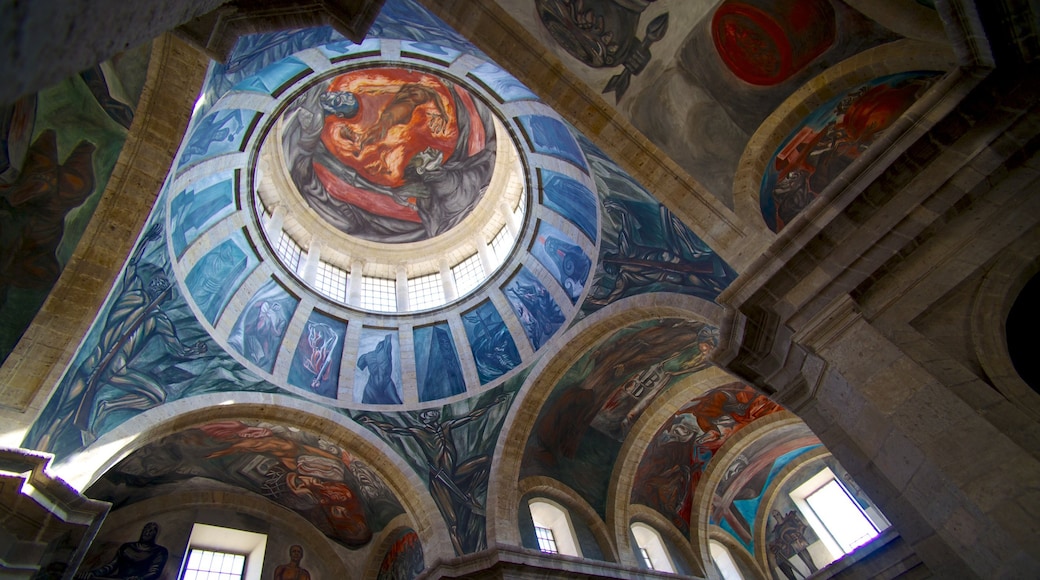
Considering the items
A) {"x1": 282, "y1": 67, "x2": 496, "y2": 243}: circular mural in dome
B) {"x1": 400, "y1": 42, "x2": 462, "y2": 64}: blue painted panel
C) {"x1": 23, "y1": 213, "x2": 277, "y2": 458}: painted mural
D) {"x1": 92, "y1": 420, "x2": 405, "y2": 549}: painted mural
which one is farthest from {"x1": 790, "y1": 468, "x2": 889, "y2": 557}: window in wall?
{"x1": 23, "y1": 213, "x2": 277, "y2": 458}: painted mural

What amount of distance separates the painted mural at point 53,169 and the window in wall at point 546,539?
9701 mm

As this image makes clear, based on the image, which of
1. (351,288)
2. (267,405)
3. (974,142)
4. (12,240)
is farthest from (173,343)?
(974,142)

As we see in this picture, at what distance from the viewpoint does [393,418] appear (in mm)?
13023

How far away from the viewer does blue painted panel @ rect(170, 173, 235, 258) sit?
10.3 m

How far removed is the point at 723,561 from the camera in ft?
50.9

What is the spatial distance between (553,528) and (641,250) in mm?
6472

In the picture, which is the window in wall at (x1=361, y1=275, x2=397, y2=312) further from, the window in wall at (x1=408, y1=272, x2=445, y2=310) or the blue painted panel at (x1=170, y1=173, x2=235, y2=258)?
the blue painted panel at (x1=170, y1=173, x2=235, y2=258)

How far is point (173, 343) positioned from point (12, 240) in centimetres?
443

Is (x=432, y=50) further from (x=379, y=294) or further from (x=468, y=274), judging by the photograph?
(x=379, y=294)

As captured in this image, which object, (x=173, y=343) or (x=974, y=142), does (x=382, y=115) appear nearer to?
(x=173, y=343)

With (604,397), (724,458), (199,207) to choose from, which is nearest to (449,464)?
(604,397)

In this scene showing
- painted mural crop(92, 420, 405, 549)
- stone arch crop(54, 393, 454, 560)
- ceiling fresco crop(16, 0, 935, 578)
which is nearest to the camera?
ceiling fresco crop(16, 0, 935, 578)

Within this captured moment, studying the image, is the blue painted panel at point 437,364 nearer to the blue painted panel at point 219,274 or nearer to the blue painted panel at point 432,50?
the blue painted panel at point 219,274

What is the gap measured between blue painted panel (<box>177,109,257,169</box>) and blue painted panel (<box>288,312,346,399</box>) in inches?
176
